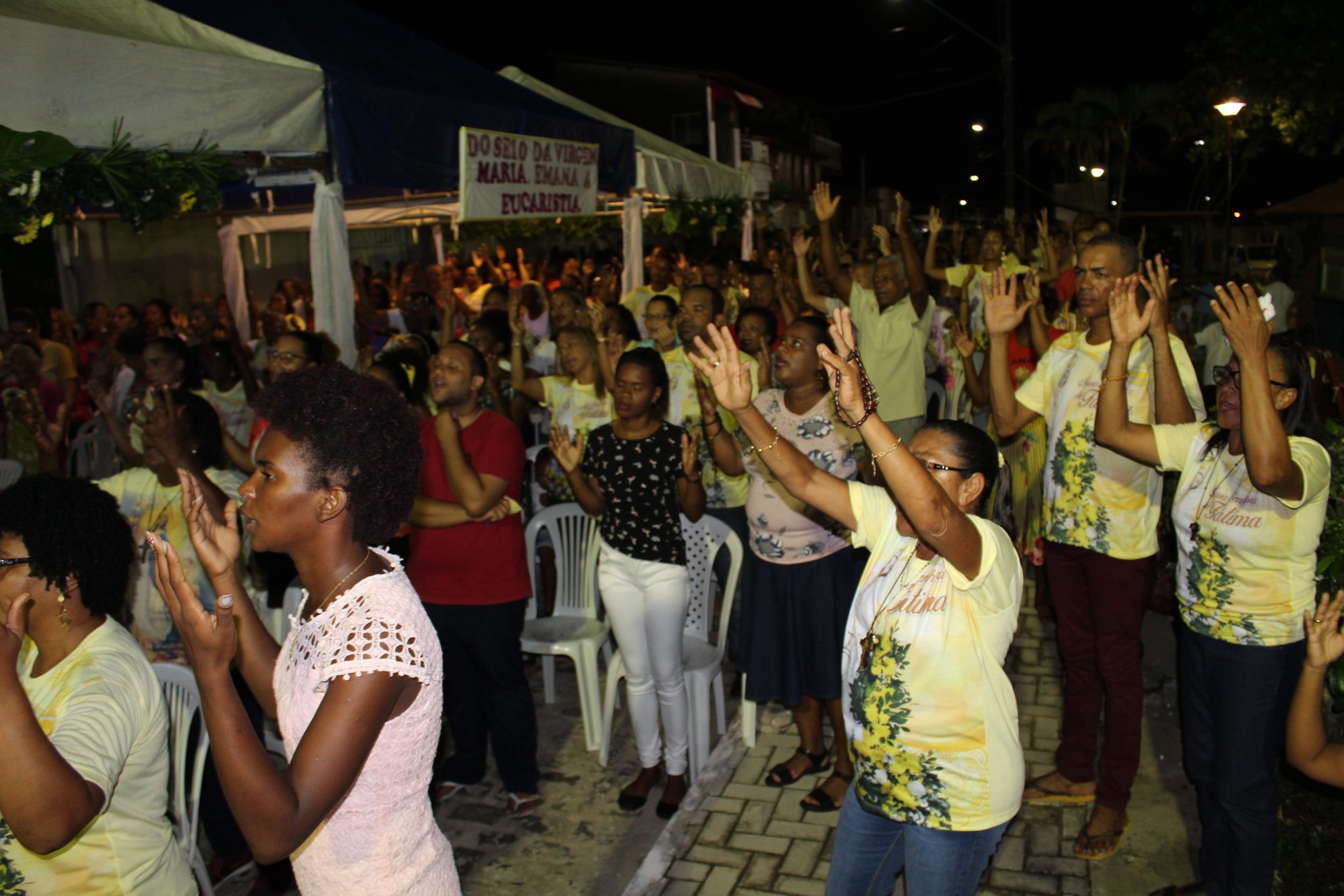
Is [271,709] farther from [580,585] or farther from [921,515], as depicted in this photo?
[580,585]

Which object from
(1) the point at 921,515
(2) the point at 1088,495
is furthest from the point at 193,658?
(2) the point at 1088,495

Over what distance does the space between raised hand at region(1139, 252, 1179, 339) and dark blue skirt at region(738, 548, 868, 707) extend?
1421mm

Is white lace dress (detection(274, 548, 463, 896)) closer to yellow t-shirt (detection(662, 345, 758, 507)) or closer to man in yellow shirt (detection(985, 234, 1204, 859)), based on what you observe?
man in yellow shirt (detection(985, 234, 1204, 859))

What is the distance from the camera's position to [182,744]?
3115mm

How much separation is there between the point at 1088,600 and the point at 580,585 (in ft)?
7.74

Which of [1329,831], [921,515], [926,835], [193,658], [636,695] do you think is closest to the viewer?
[193,658]

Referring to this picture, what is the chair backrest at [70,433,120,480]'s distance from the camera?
21.2ft

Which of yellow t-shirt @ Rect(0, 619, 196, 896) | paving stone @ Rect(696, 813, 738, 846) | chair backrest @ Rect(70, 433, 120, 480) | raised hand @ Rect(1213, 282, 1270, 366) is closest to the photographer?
yellow t-shirt @ Rect(0, 619, 196, 896)

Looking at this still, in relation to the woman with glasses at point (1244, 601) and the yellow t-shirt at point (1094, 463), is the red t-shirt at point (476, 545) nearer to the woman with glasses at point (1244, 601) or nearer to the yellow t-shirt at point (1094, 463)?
the yellow t-shirt at point (1094, 463)

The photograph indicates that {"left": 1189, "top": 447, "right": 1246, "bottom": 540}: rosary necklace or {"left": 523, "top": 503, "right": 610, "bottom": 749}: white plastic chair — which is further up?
{"left": 1189, "top": 447, "right": 1246, "bottom": 540}: rosary necklace

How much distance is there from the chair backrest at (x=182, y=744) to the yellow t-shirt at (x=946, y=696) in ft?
6.45

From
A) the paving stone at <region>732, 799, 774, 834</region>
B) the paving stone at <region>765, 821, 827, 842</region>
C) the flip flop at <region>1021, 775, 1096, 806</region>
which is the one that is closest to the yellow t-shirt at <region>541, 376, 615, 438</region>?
A: the paving stone at <region>732, 799, 774, 834</region>

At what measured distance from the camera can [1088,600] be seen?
3895 millimetres

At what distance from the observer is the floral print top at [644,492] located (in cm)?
411
